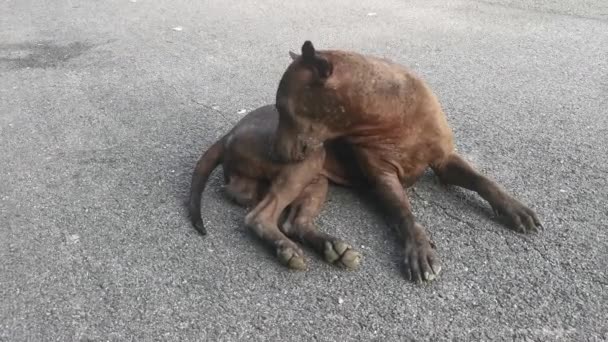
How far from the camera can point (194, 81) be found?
18.2 feet

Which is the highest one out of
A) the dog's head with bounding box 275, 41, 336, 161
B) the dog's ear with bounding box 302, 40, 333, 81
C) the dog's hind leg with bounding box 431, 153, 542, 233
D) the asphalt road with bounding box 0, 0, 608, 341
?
the dog's ear with bounding box 302, 40, 333, 81

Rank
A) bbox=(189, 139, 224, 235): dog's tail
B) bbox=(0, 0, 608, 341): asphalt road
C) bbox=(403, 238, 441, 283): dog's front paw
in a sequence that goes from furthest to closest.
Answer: bbox=(189, 139, 224, 235): dog's tail < bbox=(403, 238, 441, 283): dog's front paw < bbox=(0, 0, 608, 341): asphalt road

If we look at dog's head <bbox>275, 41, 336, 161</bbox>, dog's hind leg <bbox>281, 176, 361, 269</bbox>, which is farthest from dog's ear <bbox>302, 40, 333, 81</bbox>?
dog's hind leg <bbox>281, 176, 361, 269</bbox>

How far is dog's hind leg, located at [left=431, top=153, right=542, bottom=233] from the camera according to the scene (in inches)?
121

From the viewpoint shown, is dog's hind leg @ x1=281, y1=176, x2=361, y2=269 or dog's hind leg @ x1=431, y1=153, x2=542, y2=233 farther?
dog's hind leg @ x1=431, y1=153, x2=542, y2=233

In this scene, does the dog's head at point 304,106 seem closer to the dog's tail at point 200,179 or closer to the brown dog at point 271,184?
the brown dog at point 271,184

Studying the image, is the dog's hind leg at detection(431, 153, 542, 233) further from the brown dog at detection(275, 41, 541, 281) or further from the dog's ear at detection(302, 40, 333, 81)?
the dog's ear at detection(302, 40, 333, 81)

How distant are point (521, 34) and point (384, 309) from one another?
467 centimetres

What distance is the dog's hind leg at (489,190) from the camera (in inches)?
121

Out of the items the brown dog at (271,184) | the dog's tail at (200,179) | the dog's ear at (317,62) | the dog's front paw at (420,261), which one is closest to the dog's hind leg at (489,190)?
the dog's front paw at (420,261)

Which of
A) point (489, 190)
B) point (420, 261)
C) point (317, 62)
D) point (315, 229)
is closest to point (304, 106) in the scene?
point (317, 62)

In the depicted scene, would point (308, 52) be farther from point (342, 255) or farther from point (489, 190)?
point (489, 190)

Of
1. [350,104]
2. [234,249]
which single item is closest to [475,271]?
[350,104]

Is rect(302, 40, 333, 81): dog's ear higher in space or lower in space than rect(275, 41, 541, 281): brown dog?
higher
